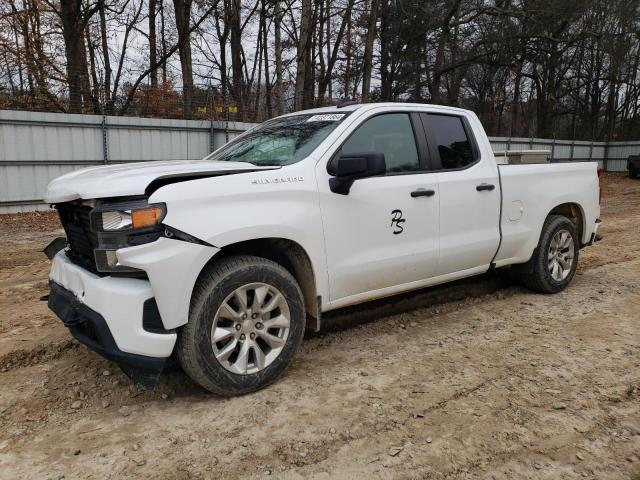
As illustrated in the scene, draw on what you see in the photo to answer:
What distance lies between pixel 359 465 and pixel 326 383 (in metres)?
0.90

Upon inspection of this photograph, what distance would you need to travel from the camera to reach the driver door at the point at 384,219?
3.60m

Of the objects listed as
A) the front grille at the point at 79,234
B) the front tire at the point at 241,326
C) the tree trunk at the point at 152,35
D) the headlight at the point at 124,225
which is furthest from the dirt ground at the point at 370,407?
the tree trunk at the point at 152,35

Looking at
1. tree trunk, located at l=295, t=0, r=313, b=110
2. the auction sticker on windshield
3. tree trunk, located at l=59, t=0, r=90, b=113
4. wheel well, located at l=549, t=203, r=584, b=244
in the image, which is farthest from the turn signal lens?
tree trunk, located at l=295, t=0, r=313, b=110

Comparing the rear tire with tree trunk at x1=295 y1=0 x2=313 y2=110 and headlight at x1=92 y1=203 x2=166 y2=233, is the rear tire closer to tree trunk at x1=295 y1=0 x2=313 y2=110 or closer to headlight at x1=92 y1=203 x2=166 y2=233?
headlight at x1=92 y1=203 x2=166 y2=233

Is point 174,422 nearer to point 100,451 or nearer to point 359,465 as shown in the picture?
point 100,451

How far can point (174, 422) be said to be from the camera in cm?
297

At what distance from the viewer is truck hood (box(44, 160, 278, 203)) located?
9.37 feet

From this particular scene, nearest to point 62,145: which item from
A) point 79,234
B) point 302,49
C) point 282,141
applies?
point 302,49

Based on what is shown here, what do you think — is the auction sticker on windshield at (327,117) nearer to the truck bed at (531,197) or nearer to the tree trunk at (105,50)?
the truck bed at (531,197)

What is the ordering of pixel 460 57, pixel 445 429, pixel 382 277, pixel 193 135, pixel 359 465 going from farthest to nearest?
pixel 460 57
pixel 193 135
pixel 382 277
pixel 445 429
pixel 359 465

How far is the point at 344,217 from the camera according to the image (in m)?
3.60

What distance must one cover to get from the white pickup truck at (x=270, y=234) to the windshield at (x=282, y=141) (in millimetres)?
18

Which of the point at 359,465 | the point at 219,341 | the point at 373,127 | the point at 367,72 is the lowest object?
the point at 359,465

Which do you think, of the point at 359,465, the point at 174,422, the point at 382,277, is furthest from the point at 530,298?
the point at 174,422
